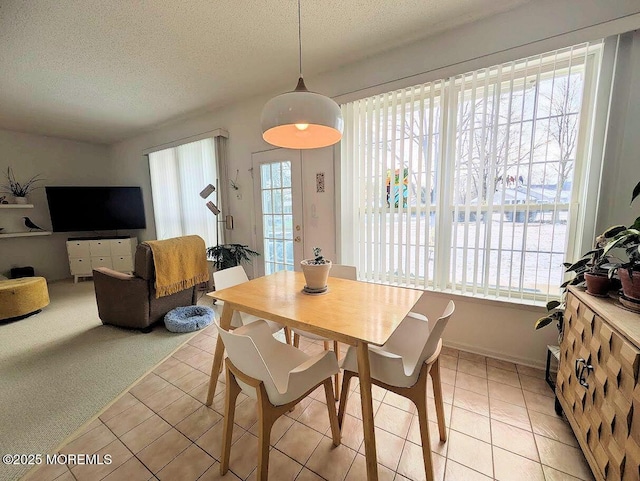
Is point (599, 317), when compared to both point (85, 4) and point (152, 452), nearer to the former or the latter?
point (152, 452)

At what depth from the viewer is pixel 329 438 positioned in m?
1.37

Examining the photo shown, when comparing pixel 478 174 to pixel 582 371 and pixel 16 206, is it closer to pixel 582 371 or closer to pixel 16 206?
pixel 582 371

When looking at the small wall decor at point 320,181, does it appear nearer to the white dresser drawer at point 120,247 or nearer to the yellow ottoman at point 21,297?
the yellow ottoman at point 21,297

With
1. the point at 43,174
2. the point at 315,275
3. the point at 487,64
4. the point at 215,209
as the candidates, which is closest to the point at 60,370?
the point at 215,209

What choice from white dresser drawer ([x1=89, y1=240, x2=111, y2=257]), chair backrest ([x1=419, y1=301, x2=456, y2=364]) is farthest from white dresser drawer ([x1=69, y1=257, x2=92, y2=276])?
chair backrest ([x1=419, y1=301, x2=456, y2=364])

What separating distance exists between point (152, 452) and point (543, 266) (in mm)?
2779

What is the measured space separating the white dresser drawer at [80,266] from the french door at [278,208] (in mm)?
3555

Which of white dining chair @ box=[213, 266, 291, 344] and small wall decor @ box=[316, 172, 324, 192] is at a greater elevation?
small wall decor @ box=[316, 172, 324, 192]

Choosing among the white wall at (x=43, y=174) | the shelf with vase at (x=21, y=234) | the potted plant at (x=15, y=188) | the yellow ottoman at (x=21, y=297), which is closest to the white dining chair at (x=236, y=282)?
the yellow ottoman at (x=21, y=297)

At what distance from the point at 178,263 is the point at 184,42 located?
2071 millimetres

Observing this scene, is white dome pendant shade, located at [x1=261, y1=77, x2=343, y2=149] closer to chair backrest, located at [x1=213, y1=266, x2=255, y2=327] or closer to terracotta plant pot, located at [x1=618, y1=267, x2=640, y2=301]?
chair backrest, located at [x1=213, y1=266, x2=255, y2=327]

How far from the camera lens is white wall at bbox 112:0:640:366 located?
5.17 feet

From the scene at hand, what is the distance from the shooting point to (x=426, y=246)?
7.28ft

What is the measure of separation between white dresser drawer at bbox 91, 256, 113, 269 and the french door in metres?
3.32
